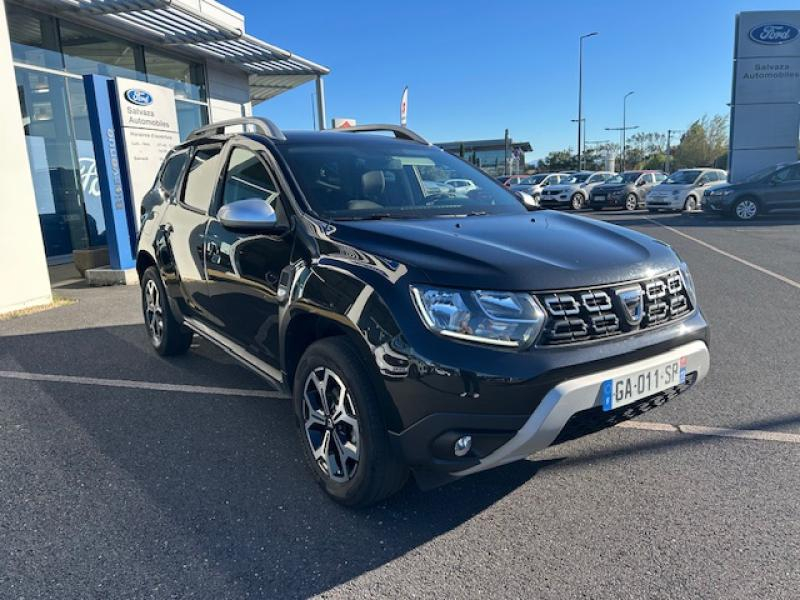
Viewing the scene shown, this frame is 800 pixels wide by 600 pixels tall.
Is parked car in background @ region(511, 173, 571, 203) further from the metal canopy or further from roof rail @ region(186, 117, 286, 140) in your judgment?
roof rail @ region(186, 117, 286, 140)

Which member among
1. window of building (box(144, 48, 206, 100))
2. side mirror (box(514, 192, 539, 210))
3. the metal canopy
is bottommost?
side mirror (box(514, 192, 539, 210))

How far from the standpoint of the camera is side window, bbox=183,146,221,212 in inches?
157

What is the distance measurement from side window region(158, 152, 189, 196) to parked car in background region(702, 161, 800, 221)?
53.7 feet

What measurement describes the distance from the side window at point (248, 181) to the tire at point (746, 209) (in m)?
16.9

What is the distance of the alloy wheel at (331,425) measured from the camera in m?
2.61

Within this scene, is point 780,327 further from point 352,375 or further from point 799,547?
point 352,375

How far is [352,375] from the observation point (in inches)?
97.5

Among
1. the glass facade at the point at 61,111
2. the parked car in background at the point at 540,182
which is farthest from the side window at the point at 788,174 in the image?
the glass facade at the point at 61,111

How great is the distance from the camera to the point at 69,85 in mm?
11414

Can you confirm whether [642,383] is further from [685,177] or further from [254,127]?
[685,177]

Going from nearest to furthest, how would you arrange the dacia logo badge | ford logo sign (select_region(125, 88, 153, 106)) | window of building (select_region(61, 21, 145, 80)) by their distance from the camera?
1. the dacia logo badge
2. ford logo sign (select_region(125, 88, 153, 106))
3. window of building (select_region(61, 21, 145, 80))

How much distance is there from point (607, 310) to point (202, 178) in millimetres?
2957

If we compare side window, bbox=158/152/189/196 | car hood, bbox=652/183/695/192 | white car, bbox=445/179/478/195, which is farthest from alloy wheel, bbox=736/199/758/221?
side window, bbox=158/152/189/196

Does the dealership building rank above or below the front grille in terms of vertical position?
above
